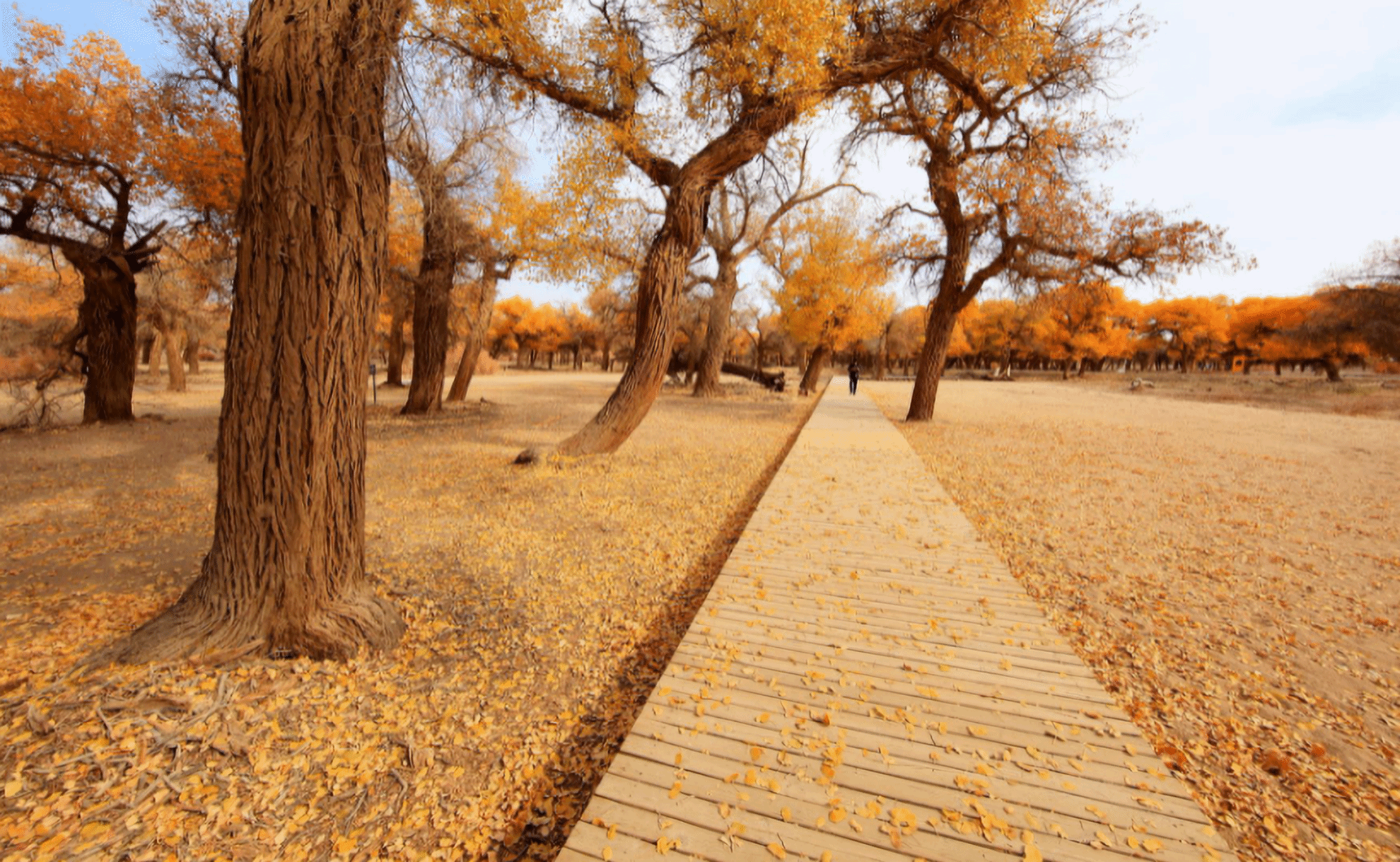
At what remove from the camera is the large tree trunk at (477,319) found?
46.4ft

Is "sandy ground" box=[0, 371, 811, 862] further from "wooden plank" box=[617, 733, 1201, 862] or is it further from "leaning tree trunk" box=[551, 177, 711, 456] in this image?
"leaning tree trunk" box=[551, 177, 711, 456]

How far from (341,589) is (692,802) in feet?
8.00

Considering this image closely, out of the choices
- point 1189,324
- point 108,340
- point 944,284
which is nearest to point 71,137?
point 108,340

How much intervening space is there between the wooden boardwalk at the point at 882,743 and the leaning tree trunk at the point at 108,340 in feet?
48.0

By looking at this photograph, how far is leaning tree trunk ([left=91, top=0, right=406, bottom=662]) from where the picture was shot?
2.59 metres

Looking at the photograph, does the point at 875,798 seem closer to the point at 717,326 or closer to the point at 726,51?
the point at 726,51

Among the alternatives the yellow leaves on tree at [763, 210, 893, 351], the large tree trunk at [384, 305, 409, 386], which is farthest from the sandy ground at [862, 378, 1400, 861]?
the large tree trunk at [384, 305, 409, 386]

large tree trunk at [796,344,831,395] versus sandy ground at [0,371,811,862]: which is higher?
large tree trunk at [796,344,831,395]

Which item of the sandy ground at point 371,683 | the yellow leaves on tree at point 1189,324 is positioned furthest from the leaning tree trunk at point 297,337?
the yellow leaves on tree at point 1189,324

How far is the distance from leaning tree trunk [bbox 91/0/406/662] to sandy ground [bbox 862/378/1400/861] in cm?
459

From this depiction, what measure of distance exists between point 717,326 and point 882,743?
58.9ft

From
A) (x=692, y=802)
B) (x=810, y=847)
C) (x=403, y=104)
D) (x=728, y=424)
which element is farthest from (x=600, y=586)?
(x=728, y=424)

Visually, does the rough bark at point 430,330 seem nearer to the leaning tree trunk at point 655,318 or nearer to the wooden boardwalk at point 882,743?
the leaning tree trunk at point 655,318

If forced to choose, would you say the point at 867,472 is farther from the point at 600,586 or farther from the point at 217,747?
the point at 217,747
